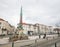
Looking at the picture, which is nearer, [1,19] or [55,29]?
[1,19]

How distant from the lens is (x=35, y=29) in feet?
319

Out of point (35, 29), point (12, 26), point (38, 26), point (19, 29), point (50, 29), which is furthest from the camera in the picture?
point (50, 29)

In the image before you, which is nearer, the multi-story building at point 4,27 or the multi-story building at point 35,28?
the multi-story building at point 4,27

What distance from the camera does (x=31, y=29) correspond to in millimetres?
93750

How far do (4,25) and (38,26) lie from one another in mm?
41476

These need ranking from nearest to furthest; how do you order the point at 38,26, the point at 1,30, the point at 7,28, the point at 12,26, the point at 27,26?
the point at 1,30, the point at 7,28, the point at 12,26, the point at 27,26, the point at 38,26

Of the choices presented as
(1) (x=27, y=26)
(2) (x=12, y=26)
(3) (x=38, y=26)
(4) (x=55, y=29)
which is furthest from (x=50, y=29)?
(2) (x=12, y=26)

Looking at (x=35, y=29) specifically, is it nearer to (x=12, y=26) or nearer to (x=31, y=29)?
(x=31, y=29)

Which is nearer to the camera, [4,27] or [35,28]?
[4,27]

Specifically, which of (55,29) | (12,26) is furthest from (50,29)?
(12,26)

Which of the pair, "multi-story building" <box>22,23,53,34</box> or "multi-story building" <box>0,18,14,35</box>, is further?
"multi-story building" <box>22,23,53,34</box>

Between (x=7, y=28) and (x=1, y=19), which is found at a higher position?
(x=1, y=19)

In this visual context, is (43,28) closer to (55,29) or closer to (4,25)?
(55,29)

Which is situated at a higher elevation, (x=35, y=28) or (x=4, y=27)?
(x=35, y=28)
